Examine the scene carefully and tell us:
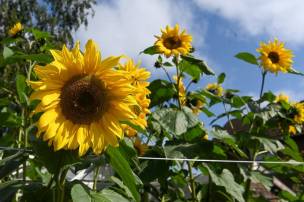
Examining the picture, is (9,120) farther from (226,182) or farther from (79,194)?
(226,182)

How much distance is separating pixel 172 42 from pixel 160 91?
281 millimetres

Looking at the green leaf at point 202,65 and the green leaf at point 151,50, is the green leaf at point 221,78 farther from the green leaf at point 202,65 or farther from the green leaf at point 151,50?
the green leaf at point 202,65

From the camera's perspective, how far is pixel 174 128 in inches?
84.4

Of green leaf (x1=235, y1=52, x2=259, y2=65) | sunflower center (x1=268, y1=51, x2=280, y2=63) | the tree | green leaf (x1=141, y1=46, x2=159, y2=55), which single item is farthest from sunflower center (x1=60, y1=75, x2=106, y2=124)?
the tree

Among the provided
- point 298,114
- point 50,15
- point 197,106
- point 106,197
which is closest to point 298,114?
point 298,114

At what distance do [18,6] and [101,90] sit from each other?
14.4 meters

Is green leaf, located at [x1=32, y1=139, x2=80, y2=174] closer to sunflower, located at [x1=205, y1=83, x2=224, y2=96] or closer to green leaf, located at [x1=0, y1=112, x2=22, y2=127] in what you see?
green leaf, located at [x1=0, y1=112, x2=22, y2=127]

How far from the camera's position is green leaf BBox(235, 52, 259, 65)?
2.95 m

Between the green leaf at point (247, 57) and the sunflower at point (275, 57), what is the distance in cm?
11

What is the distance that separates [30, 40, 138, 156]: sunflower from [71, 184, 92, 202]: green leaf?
95 mm

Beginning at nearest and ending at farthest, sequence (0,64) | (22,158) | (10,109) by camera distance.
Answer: (22,158) → (0,64) → (10,109)

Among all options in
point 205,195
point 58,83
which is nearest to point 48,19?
point 205,195

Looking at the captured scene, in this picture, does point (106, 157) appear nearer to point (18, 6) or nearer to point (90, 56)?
point (90, 56)

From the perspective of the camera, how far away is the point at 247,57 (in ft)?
9.84
